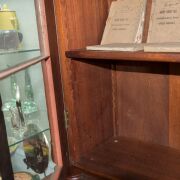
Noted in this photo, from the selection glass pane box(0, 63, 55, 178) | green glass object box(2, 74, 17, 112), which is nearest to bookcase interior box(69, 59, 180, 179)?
glass pane box(0, 63, 55, 178)

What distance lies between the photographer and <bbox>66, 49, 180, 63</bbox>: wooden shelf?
0.73 meters

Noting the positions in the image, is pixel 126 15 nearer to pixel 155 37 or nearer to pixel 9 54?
pixel 155 37

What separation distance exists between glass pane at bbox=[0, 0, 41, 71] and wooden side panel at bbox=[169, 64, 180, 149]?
55 cm

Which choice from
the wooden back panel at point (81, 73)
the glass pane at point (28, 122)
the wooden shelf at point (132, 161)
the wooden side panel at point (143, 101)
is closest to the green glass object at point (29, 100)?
the glass pane at point (28, 122)

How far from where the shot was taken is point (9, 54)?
0.80 m

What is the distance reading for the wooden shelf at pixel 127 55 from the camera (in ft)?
2.39

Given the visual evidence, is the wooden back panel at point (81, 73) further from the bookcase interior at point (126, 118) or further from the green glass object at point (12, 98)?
the green glass object at point (12, 98)

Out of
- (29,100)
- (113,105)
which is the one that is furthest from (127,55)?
(113,105)

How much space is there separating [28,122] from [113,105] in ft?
1.57

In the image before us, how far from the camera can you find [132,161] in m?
1.04

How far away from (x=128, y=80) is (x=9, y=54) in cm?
59

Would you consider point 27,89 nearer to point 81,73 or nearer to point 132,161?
point 81,73

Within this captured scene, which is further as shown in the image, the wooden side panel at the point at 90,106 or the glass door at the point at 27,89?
the wooden side panel at the point at 90,106

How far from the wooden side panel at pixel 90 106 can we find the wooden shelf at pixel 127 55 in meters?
0.07
